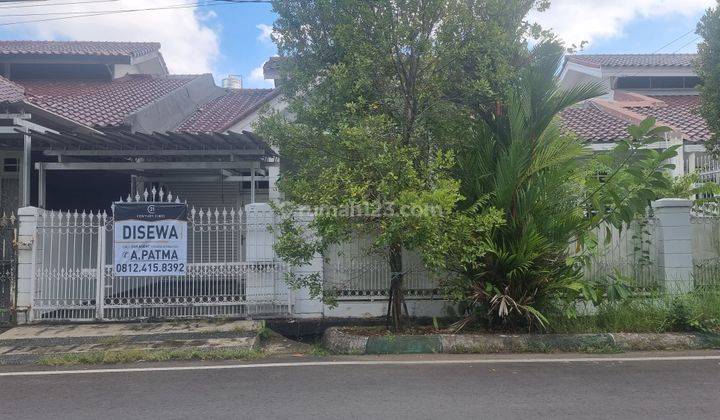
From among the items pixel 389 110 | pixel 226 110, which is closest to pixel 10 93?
pixel 226 110

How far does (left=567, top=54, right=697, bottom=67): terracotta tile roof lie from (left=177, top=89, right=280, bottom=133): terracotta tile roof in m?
10.3

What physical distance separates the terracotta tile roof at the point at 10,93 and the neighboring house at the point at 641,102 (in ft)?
33.8

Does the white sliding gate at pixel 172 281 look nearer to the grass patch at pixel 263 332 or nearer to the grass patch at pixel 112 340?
the grass patch at pixel 263 332

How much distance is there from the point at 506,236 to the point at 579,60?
13835mm

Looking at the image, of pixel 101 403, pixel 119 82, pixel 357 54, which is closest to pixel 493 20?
pixel 357 54

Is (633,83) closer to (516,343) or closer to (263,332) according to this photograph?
(516,343)

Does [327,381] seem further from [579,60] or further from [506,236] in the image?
[579,60]

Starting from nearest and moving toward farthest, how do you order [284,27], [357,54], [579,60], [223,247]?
[357,54], [284,27], [223,247], [579,60]

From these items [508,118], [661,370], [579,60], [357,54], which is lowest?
[661,370]

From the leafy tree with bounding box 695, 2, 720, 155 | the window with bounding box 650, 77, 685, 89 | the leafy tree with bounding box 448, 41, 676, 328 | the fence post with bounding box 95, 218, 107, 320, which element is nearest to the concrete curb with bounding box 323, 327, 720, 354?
the leafy tree with bounding box 448, 41, 676, 328

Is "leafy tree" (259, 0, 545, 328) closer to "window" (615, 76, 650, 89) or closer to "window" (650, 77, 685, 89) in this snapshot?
"window" (615, 76, 650, 89)

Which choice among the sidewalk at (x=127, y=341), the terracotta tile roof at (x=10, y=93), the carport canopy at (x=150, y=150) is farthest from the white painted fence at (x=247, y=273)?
the terracotta tile roof at (x=10, y=93)

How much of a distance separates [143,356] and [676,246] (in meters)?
7.91

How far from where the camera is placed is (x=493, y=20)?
7.22m
